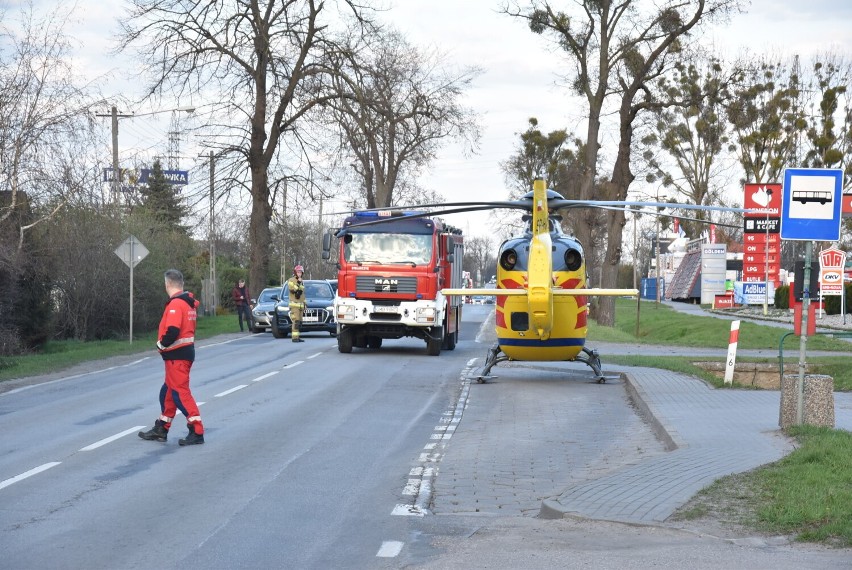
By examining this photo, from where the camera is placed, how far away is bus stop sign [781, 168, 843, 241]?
13750 millimetres

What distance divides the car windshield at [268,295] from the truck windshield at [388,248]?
15602 mm

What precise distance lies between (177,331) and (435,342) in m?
16.1

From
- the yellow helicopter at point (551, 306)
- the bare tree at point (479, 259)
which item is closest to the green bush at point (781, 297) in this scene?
the yellow helicopter at point (551, 306)

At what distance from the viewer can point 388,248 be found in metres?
28.4

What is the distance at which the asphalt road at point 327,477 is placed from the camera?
7.84 m

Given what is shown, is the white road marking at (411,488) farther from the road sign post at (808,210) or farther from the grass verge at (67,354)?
the grass verge at (67,354)

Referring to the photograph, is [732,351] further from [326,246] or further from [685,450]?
[685,450]

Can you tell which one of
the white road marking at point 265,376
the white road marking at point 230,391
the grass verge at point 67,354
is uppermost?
the white road marking at point 230,391

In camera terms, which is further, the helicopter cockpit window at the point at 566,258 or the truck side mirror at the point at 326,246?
the truck side mirror at the point at 326,246

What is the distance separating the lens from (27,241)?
1213 inches

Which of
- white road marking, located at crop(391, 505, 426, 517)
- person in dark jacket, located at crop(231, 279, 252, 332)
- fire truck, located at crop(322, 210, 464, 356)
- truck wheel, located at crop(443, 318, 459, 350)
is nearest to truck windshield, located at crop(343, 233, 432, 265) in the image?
fire truck, located at crop(322, 210, 464, 356)

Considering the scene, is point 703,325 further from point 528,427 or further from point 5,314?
point 528,427

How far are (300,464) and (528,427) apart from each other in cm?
442

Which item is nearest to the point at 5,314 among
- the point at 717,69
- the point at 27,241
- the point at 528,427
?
the point at 27,241
